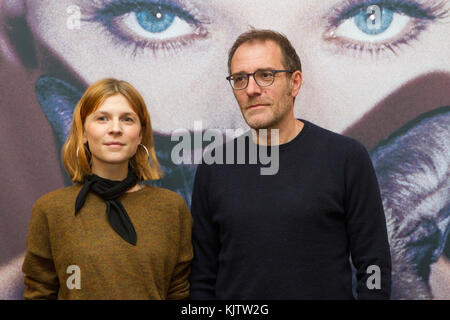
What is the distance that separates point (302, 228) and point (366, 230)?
0.21 meters

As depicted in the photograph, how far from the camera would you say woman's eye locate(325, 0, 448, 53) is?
223 centimetres

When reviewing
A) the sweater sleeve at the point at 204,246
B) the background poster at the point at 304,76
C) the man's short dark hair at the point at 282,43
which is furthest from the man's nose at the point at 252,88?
the background poster at the point at 304,76

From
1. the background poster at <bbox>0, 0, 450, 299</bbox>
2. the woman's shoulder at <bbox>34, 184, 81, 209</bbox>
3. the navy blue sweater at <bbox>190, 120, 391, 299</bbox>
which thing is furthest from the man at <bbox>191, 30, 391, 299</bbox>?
the background poster at <bbox>0, 0, 450, 299</bbox>

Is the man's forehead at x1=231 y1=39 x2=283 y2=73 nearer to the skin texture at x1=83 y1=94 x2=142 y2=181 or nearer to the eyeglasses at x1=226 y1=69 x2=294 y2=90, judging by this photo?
the eyeglasses at x1=226 y1=69 x2=294 y2=90

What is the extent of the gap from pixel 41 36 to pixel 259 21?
0.96 metres

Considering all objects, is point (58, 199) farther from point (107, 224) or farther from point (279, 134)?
point (279, 134)

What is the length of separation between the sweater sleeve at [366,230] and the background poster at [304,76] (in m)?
0.63

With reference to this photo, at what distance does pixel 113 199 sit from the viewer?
5.27ft

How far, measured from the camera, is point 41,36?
7.31 ft

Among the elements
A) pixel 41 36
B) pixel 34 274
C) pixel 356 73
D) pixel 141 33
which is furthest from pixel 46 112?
pixel 356 73

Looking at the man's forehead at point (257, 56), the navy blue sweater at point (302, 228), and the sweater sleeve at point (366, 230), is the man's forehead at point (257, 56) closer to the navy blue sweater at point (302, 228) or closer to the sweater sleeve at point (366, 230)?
the navy blue sweater at point (302, 228)

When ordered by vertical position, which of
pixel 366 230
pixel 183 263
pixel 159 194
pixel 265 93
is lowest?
pixel 183 263

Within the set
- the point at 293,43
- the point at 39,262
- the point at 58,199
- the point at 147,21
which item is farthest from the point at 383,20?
the point at 39,262
